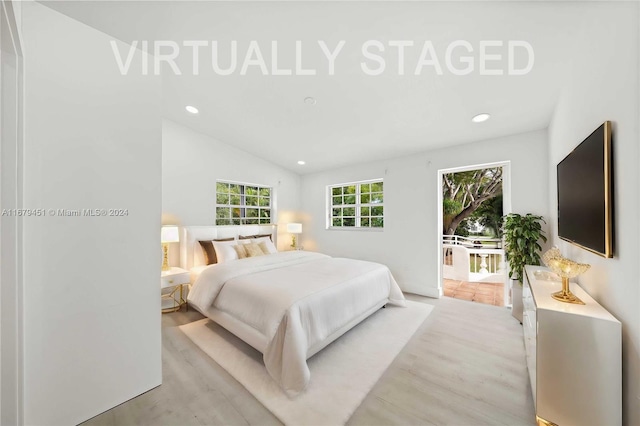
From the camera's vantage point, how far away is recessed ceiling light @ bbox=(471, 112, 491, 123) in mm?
2814

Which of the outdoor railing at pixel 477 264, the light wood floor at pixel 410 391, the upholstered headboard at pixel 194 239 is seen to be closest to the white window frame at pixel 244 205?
the upholstered headboard at pixel 194 239

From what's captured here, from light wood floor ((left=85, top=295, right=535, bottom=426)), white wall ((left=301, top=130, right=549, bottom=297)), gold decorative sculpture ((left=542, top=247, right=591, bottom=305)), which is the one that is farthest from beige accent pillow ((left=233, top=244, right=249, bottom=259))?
gold decorative sculpture ((left=542, top=247, right=591, bottom=305))

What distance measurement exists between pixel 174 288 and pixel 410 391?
10.1 ft

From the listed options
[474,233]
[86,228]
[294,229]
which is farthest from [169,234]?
[474,233]

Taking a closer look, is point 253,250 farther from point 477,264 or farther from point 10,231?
point 477,264

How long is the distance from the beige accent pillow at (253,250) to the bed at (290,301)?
469mm

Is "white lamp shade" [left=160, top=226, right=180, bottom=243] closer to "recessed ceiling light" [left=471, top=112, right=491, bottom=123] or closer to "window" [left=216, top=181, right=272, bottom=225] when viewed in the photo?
"window" [left=216, top=181, right=272, bottom=225]

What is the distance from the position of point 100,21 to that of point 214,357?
278 centimetres

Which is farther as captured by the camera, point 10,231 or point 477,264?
point 477,264

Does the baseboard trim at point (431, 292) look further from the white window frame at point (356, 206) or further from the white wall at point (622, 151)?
the white wall at point (622, 151)

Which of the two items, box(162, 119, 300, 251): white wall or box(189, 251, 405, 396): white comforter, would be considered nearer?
box(189, 251, 405, 396): white comforter

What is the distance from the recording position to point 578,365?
1227mm

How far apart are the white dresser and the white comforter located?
1.44 metres

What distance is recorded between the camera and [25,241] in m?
1.35
